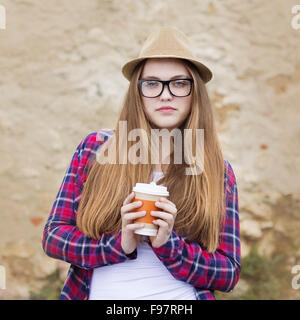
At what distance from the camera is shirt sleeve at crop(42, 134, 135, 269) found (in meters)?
1.70

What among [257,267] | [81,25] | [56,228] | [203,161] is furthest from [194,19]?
[56,228]

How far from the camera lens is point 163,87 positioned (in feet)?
6.08

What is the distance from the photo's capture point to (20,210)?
15.1 feet

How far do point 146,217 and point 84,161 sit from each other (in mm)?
556

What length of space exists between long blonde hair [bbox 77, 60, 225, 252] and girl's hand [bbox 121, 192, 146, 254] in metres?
0.15
